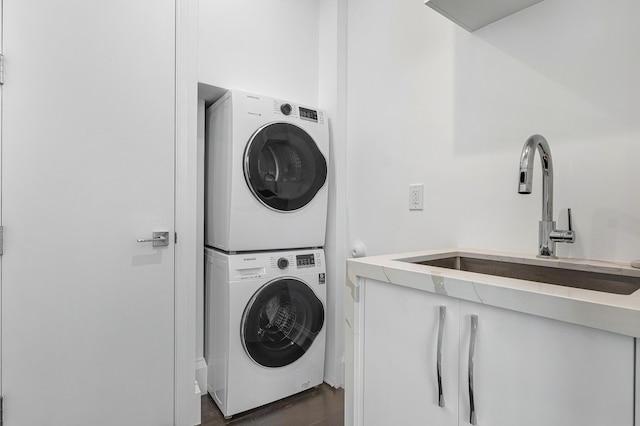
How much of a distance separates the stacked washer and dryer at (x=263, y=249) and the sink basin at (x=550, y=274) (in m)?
0.93

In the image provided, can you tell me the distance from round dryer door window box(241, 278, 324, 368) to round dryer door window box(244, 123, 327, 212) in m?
0.49

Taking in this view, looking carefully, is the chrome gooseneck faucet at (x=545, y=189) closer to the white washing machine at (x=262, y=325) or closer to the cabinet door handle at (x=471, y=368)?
the cabinet door handle at (x=471, y=368)

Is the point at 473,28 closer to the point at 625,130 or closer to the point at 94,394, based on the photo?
the point at 625,130

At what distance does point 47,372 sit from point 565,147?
230cm

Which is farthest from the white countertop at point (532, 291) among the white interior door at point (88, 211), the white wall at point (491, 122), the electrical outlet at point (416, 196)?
the white interior door at point (88, 211)

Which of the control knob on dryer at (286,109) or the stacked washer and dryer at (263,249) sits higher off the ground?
the control knob on dryer at (286,109)

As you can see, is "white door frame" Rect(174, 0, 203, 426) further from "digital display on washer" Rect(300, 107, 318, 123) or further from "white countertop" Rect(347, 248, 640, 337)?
"white countertop" Rect(347, 248, 640, 337)

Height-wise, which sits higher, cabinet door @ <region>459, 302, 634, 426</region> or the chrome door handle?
the chrome door handle

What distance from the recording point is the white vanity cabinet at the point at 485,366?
64 cm

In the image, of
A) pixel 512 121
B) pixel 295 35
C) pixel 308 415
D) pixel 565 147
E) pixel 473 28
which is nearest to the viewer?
pixel 565 147

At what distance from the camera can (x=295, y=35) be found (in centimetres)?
226

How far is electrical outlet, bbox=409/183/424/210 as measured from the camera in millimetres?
1781

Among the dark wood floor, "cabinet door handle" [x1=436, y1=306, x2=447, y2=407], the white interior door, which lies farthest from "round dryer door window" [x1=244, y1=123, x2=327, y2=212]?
"cabinet door handle" [x1=436, y1=306, x2=447, y2=407]

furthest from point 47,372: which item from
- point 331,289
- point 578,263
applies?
point 578,263
